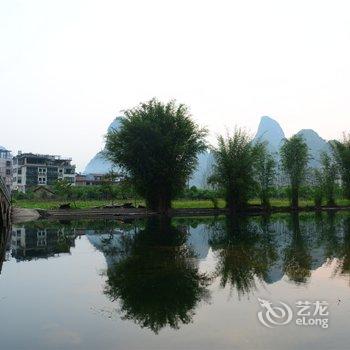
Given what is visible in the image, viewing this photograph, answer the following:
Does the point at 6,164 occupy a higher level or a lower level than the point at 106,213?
higher

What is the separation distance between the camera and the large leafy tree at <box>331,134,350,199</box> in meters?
58.2

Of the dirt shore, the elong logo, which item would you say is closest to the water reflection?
the elong logo

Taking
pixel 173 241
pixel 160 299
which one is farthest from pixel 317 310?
pixel 173 241

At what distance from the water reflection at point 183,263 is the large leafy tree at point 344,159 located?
37843mm

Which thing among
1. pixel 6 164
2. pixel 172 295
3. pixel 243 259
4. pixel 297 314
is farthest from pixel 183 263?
pixel 6 164

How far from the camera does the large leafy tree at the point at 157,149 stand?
148 ft

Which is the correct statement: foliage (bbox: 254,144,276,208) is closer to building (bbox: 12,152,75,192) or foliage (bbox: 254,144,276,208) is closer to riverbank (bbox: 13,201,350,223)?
riverbank (bbox: 13,201,350,223)

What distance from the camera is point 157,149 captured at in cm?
A: 4553

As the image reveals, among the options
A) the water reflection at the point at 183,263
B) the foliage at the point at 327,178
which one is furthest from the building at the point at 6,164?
the water reflection at the point at 183,263

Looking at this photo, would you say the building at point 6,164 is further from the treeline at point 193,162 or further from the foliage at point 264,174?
the foliage at point 264,174

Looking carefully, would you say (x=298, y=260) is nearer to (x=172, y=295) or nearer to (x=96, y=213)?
(x=172, y=295)

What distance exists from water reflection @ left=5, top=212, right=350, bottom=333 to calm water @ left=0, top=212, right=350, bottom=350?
0.12 feet

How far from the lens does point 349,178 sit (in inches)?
2281

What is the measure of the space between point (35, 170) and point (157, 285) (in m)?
98.7
